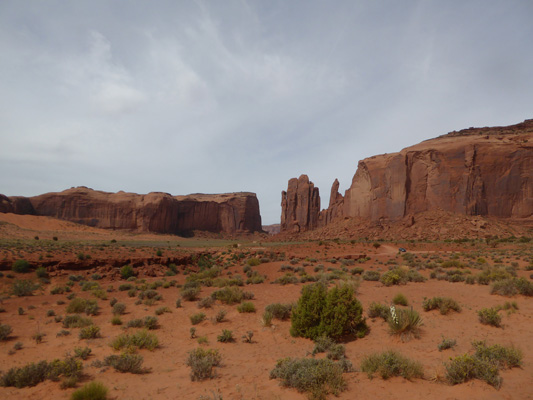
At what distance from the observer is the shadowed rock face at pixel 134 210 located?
79875 millimetres

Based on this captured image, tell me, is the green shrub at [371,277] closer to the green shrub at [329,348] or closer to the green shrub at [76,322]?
the green shrub at [329,348]

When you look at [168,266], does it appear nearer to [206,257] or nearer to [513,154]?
[206,257]

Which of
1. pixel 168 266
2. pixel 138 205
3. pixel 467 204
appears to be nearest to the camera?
pixel 168 266

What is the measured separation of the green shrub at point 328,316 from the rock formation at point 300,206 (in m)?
77.1

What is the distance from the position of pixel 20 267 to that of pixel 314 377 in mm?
21601

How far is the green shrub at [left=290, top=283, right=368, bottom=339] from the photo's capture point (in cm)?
798

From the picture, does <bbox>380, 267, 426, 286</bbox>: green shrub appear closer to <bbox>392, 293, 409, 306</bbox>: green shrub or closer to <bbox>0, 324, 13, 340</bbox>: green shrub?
<bbox>392, 293, 409, 306</bbox>: green shrub

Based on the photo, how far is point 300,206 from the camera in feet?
292

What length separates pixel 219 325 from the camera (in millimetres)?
9969

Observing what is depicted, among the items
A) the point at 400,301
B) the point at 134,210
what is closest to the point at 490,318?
the point at 400,301

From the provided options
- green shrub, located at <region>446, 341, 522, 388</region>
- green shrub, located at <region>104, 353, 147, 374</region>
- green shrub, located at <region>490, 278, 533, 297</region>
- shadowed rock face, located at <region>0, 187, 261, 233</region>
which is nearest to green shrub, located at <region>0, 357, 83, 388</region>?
green shrub, located at <region>104, 353, 147, 374</region>

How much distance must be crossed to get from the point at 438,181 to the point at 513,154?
39.7 feet

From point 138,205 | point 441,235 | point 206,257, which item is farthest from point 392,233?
point 138,205

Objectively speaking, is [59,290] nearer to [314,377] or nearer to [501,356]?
[314,377]
